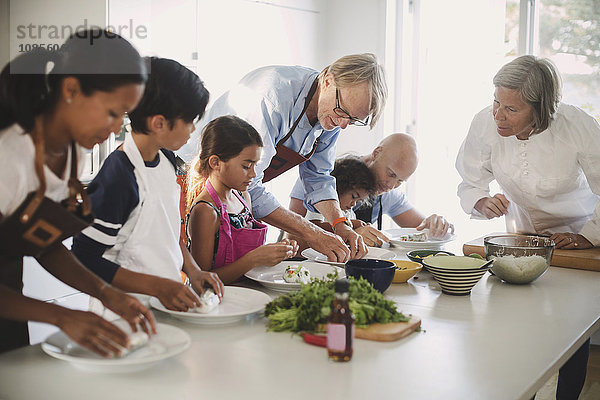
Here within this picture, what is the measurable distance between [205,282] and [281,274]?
0.41m

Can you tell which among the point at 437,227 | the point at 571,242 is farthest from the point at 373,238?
the point at 571,242

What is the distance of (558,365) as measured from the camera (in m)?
1.30

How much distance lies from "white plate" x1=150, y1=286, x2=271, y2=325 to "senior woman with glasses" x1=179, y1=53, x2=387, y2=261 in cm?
54

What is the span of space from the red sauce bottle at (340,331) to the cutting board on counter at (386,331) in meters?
0.14

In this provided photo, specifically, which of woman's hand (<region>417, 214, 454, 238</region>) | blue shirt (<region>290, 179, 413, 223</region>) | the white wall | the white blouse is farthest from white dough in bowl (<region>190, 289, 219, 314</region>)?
the white wall

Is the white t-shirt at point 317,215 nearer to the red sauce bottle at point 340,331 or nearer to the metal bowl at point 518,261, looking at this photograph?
the metal bowl at point 518,261

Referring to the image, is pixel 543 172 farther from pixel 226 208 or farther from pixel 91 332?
pixel 91 332

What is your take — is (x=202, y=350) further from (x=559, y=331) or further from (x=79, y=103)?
(x=559, y=331)

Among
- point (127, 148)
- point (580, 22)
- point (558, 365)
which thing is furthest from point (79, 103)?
point (580, 22)

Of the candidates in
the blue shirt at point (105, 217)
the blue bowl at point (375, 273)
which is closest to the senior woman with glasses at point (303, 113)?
the blue bowl at point (375, 273)

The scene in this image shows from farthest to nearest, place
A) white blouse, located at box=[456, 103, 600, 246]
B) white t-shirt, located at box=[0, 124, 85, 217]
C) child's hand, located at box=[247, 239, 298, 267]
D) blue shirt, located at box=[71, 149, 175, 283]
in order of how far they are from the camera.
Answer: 1. white blouse, located at box=[456, 103, 600, 246]
2. child's hand, located at box=[247, 239, 298, 267]
3. blue shirt, located at box=[71, 149, 175, 283]
4. white t-shirt, located at box=[0, 124, 85, 217]

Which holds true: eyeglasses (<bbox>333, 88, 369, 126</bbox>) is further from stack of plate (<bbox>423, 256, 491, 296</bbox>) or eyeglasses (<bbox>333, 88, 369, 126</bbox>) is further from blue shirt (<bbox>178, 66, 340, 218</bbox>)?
stack of plate (<bbox>423, 256, 491, 296</bbox>)

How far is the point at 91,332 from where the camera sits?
1.03 m

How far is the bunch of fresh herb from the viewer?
53.9 inches
